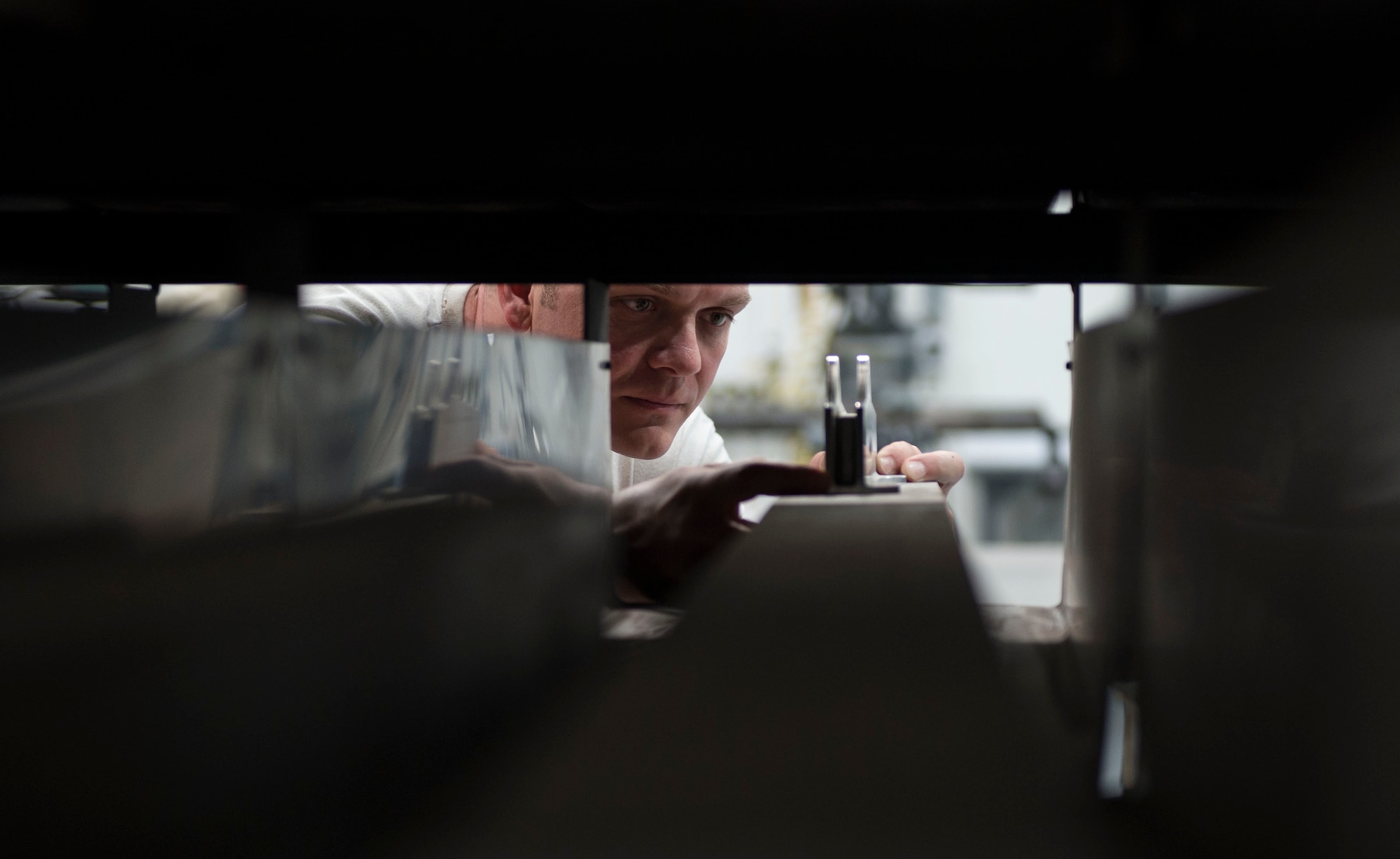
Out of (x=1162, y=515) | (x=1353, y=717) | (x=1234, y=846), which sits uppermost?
(x=1162, y=515)

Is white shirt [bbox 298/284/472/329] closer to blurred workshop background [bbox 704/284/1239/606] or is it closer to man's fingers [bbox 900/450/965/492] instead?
man's fingers [bbox 900/450/965/492]

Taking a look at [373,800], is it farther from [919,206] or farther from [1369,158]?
[1369,158]

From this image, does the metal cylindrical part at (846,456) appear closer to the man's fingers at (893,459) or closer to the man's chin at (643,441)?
the man's fingers at (893,459)

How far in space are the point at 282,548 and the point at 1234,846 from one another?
71 cm

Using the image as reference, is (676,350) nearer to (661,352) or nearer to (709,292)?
(661,352)

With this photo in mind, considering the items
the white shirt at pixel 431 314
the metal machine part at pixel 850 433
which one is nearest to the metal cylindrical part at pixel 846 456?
the metal machine part at pixel 850 433

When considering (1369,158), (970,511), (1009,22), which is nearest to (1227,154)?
(1369,158)

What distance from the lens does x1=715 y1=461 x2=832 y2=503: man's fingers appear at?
1061 millimetres

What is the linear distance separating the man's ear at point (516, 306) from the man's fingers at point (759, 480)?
2.39ft

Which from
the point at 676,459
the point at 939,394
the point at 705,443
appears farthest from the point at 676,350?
the point at 939,394

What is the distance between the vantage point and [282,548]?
1.59ft

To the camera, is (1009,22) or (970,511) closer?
(1009,22)

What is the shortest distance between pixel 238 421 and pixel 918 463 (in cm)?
118

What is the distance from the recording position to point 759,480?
3.52 ft
